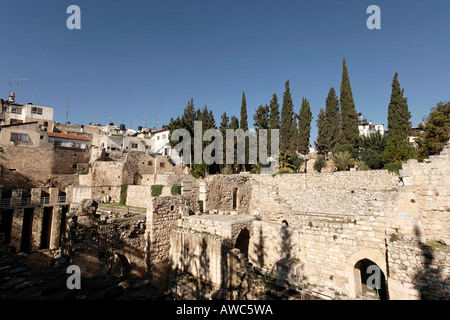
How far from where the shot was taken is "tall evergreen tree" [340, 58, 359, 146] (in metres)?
28.4

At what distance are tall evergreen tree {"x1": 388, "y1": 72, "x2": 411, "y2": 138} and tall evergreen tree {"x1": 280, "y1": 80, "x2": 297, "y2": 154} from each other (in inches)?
438

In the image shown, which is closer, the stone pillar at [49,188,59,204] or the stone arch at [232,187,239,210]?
the stone arch at [232,187,239,210]

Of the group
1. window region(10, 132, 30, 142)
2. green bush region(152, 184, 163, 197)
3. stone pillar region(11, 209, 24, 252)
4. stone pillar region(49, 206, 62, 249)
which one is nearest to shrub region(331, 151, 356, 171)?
green bush region(152, 184, 163, 197)

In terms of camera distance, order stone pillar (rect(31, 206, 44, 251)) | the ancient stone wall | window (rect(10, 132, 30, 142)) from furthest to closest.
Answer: window (rect(10, 132, 30, 142)) → stone pillar (rect(31, 206, 44, 251)) → the ancient stone wall

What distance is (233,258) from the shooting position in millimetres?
9125

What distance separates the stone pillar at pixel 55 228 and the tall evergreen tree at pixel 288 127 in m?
26.6

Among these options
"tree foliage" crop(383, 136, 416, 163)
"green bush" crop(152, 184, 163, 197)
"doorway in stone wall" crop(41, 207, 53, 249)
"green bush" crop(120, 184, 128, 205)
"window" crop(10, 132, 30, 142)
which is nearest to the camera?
"tree foliage" crop(383, 136, 416, 163)

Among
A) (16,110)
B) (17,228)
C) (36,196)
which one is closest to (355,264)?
(17,228)

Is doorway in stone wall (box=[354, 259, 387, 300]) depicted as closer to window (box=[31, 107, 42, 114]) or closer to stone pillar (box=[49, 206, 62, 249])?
stone pillar (box=[49, 206, 62, 249])
